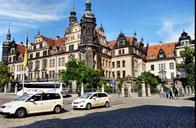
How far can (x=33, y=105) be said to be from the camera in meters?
17.8

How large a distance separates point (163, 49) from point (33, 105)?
219 ft

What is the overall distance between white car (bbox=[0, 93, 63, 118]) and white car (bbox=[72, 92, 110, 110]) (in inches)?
130

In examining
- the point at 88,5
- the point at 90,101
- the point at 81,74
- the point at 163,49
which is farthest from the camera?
the point at 163,49

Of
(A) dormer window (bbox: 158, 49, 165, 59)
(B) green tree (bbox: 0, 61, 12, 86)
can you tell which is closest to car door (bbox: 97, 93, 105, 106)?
(B) green tree (bbox: 0, 61, 12, 86)

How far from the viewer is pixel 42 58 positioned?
73.8 metres

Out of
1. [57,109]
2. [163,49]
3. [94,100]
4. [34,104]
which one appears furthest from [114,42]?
[34,104]

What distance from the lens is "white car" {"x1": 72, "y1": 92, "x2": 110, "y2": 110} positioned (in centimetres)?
2280

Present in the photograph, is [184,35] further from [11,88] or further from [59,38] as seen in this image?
[11,88]

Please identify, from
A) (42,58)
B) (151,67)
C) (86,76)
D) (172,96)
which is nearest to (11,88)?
(42,58)

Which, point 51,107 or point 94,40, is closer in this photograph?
point 51,107

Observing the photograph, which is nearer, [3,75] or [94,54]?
[94,54]

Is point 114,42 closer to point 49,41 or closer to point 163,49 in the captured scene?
point 163,49

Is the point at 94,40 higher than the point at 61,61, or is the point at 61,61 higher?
the point at 94,40

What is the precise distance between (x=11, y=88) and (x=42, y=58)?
1290cm
